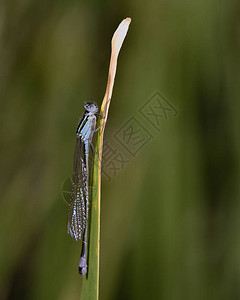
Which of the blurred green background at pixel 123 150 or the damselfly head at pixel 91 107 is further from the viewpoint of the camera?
the damselfly head at pixel 91 107

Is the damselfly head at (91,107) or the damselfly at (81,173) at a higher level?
the damselfly head at (91,107)

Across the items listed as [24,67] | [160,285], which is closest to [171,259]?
[160,285]

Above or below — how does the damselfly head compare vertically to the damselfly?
above

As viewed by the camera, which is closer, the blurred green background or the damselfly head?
the blurred green background

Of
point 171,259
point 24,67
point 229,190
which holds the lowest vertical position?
point 171,259

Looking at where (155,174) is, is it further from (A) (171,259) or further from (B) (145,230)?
(A) (171,259)
